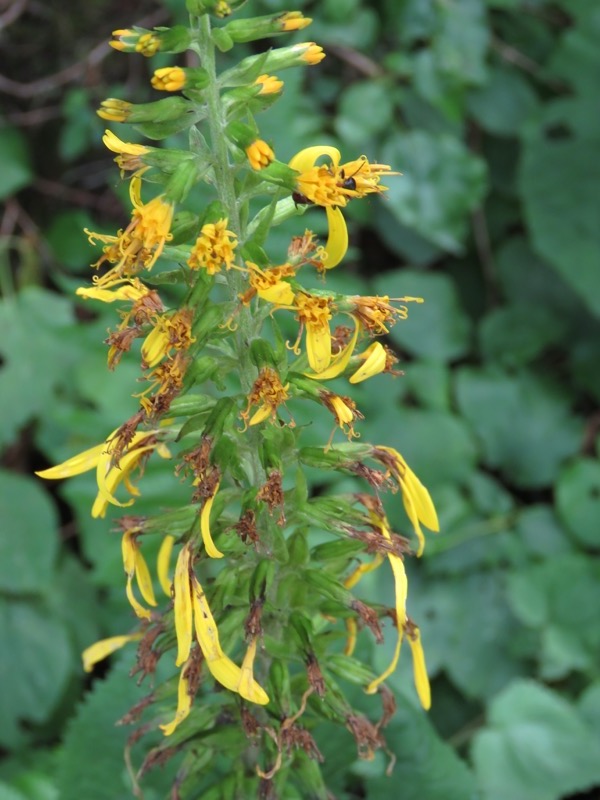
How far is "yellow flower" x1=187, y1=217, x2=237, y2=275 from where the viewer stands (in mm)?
1412

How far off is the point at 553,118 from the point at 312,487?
6.81 ft

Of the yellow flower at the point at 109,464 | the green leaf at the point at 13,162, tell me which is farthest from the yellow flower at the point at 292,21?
the green leaf at the point at 13,162

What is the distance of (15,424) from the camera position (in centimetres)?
367

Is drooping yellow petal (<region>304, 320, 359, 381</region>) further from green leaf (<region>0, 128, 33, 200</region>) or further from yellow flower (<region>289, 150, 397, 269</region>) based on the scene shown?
green leaf (<region>0, 128, 33, 200</region>)

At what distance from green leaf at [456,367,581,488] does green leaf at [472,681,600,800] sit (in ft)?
3.87

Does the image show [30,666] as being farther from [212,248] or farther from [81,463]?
[212,248]

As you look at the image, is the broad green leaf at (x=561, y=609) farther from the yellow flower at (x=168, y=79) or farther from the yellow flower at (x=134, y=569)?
the yellow flower at (x=168, y=79)

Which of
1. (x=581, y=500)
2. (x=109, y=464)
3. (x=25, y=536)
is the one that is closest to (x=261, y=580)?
(x=109, y=464)

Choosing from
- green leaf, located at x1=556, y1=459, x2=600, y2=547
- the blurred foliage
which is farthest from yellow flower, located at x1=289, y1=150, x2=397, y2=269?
green leaf, located at x1=556, y1=459, x2=600, y2=547

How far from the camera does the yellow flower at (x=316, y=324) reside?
150 cm

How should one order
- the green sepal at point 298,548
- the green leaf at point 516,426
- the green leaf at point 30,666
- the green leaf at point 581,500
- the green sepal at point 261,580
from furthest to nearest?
1. the green leaf at point 516,426
2. the green leaf at point 581,500
3. the green leaf at point 30,666
4. the green sepal at point 298,548
5. the green sepal at point 261,580

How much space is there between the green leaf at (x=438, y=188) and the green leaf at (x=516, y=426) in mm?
654

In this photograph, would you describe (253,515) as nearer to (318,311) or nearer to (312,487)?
(318,311)

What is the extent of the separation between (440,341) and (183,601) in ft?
9.33
